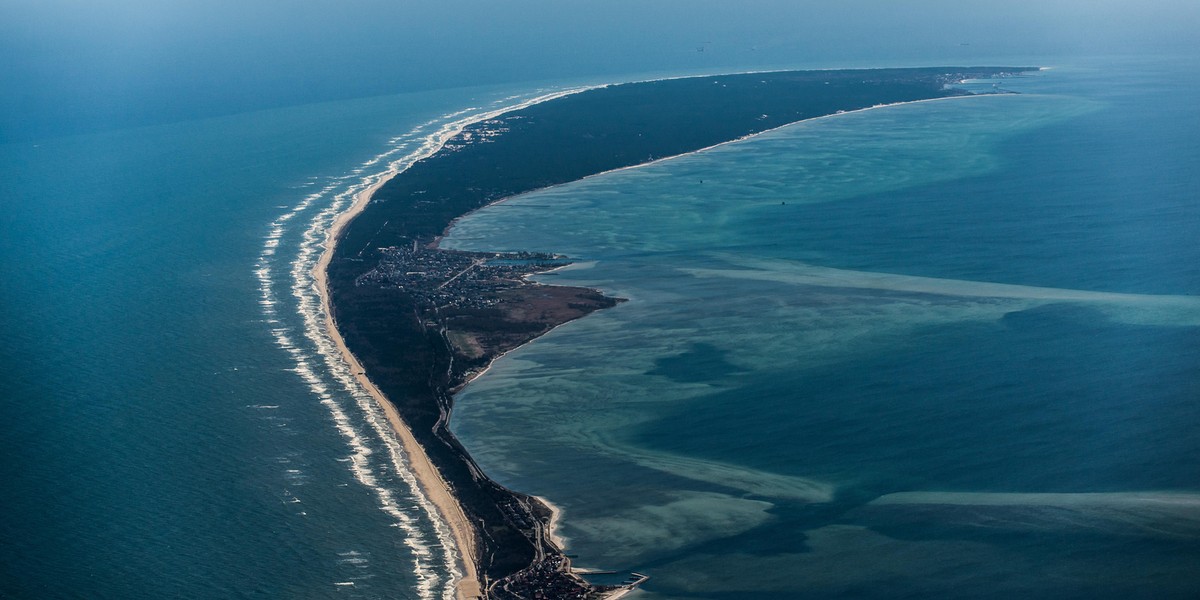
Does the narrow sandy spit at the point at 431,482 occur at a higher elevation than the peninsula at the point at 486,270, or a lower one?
lower

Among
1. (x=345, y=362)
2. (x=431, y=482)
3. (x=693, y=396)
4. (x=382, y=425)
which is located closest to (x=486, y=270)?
(x=345, y=362)

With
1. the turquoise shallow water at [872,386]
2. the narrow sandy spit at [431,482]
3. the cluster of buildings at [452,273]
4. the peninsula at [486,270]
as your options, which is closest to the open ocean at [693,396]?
the turquoise shallow water at [872,386]

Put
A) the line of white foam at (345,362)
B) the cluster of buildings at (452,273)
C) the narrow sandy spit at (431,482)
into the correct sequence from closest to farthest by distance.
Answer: the narrow sandy spit at (431,482)
the line of white foam at (345,362)
the cluster of buildings at (452,273)

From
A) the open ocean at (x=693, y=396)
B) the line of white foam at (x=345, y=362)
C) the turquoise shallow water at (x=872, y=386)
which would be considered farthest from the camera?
the line of white foam at (x=345, y=362)

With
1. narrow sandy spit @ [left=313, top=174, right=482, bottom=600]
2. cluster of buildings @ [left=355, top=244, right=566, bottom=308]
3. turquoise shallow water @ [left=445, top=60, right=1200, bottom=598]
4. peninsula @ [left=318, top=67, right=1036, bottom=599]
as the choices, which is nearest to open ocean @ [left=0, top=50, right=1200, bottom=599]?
turquoise shallow water @ [left=445, top=60, right=1200, bottom=598]

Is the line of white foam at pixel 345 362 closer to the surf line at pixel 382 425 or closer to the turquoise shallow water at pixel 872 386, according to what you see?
the surf line at pixel 382 425

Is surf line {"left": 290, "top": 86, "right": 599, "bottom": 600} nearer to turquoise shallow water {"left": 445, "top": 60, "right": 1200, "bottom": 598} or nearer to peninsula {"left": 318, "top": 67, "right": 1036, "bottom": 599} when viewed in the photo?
peninsula {"left": 318, "top": 67, "right": 1036, "bottom": 599}

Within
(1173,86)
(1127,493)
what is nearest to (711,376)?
(1127,493)
